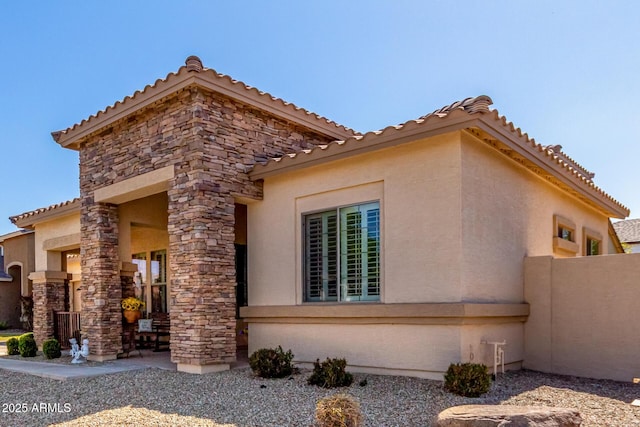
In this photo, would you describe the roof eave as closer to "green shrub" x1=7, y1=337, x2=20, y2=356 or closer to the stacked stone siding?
the stacked stone siding

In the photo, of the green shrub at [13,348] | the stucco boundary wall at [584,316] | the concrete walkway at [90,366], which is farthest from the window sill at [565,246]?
the green shrub at [13,348]

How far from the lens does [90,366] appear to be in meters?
10.4

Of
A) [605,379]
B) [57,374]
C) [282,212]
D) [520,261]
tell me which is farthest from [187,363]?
[605,379]

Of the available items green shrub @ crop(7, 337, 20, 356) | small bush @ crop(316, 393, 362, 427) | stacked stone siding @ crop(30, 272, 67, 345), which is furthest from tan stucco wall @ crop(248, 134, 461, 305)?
green shrub @ crop(7, 337, 20, 356)

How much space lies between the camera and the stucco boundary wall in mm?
8227

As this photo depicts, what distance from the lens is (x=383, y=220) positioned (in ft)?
27.9

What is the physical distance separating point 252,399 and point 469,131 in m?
5.12

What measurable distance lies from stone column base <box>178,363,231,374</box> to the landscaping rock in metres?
5.01

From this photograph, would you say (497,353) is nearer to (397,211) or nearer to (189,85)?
(397,211)

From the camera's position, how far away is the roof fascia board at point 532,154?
7612 millimetres

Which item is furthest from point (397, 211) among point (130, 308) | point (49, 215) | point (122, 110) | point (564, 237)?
point (49, 215)

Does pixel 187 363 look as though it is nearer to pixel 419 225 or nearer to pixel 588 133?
pixel 419 225

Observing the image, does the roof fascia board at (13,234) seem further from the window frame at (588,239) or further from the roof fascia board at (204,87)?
the window frame at (588,239)

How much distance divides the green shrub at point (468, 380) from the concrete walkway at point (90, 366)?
436 centimetres
